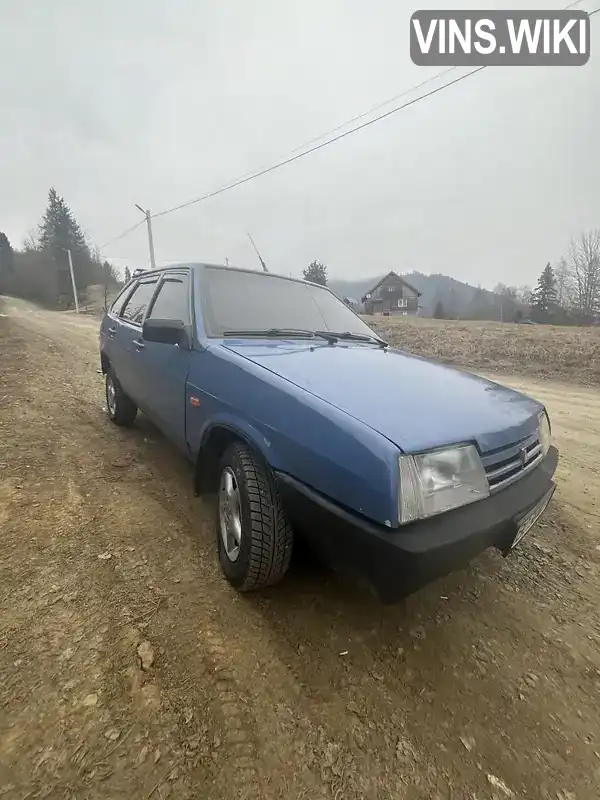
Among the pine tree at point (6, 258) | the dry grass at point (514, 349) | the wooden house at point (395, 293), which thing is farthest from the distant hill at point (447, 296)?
the pine tree at point (6, 258)

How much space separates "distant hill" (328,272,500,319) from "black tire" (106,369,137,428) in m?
38.4

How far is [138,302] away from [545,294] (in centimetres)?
5322

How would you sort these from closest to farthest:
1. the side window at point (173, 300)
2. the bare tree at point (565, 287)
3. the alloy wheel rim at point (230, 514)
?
the alloy wheel rim at point (230, 514)
the side window at point (173, 300)
the bare tree at point (565, 287)

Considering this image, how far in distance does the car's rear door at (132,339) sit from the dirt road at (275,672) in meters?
1.21

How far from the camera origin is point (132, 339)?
141 inches

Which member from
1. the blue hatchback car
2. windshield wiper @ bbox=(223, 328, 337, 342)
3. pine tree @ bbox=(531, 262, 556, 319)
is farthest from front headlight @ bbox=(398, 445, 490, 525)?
pine tree @ bbox=(531, 262, 556, 319)

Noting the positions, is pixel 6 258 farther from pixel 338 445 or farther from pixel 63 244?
pixel 338 445

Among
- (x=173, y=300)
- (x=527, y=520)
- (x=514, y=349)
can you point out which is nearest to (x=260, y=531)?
(x=527, y=520)

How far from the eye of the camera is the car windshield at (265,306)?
2662 millimetres

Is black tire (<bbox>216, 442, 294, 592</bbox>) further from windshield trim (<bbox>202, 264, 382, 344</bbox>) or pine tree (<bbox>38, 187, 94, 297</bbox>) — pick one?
pine tree (<bbox>38, 187, 94, 297</bbox>)

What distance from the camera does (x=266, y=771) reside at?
128 cm

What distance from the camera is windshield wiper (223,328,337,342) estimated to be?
259 centimetres

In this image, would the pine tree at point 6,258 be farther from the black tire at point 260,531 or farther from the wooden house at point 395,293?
the black tire at point 260,531

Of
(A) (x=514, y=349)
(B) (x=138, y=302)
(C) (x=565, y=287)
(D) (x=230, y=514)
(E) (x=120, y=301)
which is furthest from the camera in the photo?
(C) (x=565, y=287)
